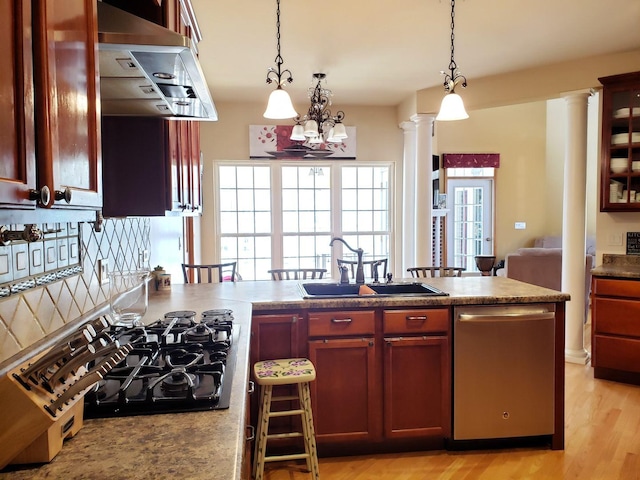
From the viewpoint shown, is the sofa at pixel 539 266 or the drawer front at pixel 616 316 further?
the sofa at pixel 539 266

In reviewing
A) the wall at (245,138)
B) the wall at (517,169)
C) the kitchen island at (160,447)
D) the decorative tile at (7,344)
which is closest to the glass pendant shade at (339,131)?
the wall at (245,138)

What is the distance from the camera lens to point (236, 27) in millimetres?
3387

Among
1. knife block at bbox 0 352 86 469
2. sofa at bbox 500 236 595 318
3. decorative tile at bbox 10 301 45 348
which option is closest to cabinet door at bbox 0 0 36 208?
knife block at bbox 0 352 86 469

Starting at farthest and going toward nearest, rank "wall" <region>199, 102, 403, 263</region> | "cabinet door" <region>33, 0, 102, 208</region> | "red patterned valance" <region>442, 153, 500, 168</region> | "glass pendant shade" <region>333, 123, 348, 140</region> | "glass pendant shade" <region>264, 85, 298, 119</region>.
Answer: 1. "red patterned valance" <region>442, 153, 500, 168</region>
2. "wall" <region>199, 102, 403, 263</region>
3. "glass pendant shade" <region>333, 123, 348, 140</region>
4. "glass pendant shade" <region>264, 85, 298, 119</region>
5. "cabinet door" <region>33, 0, 102, 208</region>

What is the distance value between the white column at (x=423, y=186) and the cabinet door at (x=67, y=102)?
174 inches

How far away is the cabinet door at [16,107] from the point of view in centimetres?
→ 68

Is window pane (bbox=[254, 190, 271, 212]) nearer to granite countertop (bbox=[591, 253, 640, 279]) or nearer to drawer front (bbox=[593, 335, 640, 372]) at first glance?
Result: granite countertop (bbox=[591, 253, 640, 279])

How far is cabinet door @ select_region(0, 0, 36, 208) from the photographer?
685 mm

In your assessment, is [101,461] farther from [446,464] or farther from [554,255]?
[554,255]

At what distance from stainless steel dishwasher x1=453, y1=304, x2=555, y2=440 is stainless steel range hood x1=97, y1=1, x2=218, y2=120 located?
1794 millimetres

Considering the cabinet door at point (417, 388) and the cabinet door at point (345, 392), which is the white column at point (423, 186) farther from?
the cabinet door at point (345, 392)

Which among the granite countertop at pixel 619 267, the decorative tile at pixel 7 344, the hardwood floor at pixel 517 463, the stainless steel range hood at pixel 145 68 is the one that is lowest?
the hardwood floor at pixel 517 463

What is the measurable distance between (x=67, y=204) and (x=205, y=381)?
2.09 ft

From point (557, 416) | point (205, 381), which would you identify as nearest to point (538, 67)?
point (557, 416)
